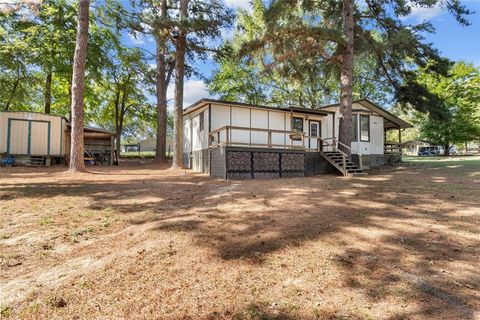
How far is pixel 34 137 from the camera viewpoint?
17188mm

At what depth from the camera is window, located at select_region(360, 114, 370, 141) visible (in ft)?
62.1

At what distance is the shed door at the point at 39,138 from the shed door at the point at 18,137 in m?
0.34

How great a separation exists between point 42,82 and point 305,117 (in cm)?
2131

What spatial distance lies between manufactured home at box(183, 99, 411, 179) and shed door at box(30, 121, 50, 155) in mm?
8445

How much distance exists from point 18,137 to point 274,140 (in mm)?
15111

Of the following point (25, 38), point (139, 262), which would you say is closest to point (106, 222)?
point (139, 262)

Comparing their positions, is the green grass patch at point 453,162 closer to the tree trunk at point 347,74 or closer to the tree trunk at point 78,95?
the tree trunk at point 347,74

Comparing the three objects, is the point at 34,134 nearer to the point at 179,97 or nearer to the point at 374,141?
the point at 179,97

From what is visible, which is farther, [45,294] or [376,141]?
[376,141]

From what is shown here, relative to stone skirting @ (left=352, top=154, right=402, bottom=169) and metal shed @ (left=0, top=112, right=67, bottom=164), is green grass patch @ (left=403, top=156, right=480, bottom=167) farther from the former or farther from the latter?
metal shed @ (left=0, top=112, right=67, bottom=164)

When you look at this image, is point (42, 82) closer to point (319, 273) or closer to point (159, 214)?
point (159, 214)

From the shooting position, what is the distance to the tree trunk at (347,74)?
529 inches

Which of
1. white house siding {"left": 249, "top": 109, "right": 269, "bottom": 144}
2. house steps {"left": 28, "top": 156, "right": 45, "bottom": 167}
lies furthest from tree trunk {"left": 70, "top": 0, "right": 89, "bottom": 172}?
white house siding {"left": 249, "top": 109, "right": 269, "bottom": 144}

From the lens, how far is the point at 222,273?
325 centimetres
